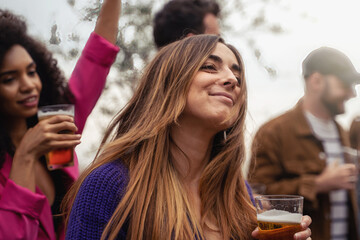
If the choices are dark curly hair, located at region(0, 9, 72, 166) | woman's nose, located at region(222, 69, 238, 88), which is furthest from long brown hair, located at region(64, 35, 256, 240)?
dark curly hair, located at region(0, 9, 72, 166)

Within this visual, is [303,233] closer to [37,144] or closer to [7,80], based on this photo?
[37,144]

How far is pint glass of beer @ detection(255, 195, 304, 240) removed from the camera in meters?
1.74

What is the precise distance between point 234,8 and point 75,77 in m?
3.70

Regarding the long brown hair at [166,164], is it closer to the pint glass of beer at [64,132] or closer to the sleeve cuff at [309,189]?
the pint glass of beer at [64,132]

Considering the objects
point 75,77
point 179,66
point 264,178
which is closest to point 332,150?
point 264,178

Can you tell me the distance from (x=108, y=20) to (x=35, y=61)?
44cm

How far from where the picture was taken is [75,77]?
2389 mm

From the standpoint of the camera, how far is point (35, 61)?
2314 millimetres

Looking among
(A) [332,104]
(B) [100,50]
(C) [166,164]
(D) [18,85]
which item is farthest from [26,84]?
(A) [332,104]

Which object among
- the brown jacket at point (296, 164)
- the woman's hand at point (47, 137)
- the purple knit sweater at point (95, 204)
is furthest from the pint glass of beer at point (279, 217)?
the brown jacket at point (296, 164)

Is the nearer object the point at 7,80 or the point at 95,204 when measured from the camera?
the point at 95,204

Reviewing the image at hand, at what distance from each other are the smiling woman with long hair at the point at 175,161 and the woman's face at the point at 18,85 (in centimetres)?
40

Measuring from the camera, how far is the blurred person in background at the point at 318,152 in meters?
3.36

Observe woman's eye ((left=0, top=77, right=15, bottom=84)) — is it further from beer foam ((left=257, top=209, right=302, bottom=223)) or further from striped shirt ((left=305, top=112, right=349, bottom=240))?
striped shirt ((left=305, top=112, right=349, bottom=240))
